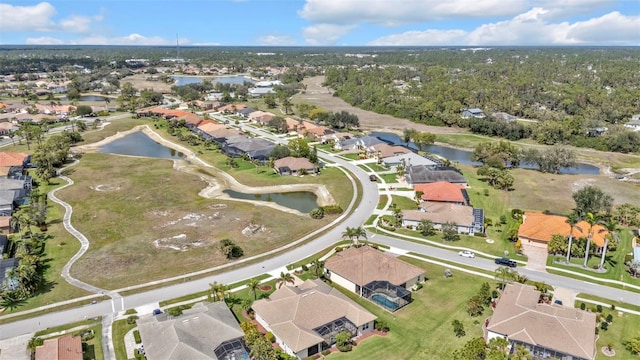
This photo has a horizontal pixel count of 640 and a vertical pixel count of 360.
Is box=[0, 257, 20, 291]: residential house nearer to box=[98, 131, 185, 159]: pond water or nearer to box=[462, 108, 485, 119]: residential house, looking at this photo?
box=[98, 131, 185, 159]: pond water

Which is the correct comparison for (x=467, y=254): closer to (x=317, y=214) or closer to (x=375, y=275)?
(x=375, y=275)

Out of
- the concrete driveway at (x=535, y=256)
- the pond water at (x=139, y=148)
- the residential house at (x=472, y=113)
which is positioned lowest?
the concrete driveway at (x=535, y=256)

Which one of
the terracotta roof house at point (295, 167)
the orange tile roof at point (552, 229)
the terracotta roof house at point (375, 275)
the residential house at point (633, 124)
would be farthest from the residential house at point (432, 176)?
the residential house at point (633, 124)

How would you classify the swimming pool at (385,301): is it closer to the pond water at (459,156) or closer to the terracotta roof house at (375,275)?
the terracotta roof house at (375,275)

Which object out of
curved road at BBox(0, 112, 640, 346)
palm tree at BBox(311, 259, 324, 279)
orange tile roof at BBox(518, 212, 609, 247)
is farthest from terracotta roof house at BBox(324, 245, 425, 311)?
orange tile roof at BBox(518, 212, 609, 247)

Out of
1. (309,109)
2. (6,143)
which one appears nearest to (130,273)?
(6,143)

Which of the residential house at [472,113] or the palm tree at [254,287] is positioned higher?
the residential house at [472,113]
